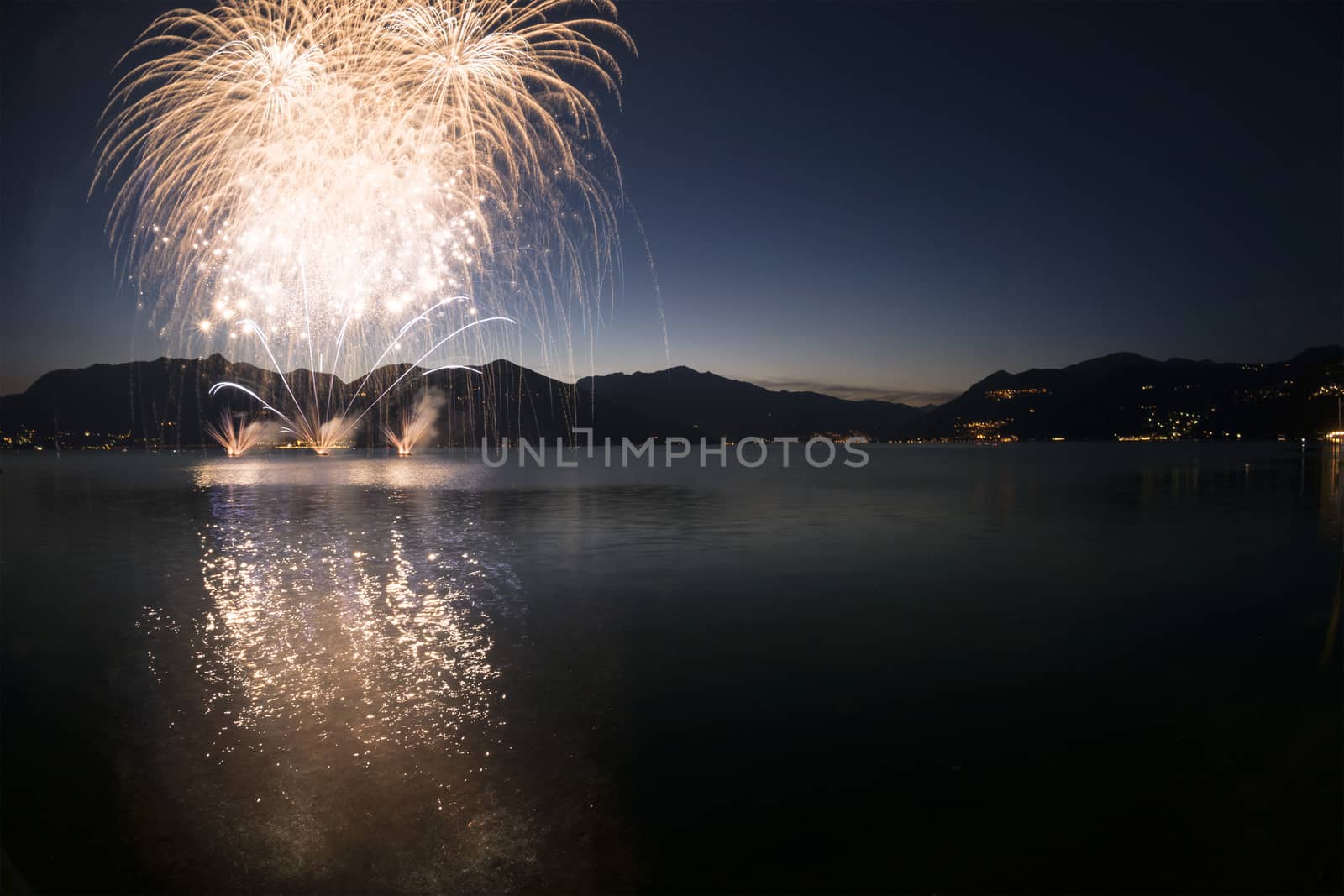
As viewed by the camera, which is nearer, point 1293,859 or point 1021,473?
point 1293,859

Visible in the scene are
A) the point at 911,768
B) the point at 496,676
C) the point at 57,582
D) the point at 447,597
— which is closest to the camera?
the point at 911,768

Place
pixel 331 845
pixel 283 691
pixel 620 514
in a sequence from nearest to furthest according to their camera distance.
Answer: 1. pixel 331 845
2. pixel 283 691
3. pixel 620 514

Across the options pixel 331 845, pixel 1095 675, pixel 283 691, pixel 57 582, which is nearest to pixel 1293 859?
pixel 1095 675

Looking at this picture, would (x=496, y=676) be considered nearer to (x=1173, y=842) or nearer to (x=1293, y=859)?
(x=1173, y=842)

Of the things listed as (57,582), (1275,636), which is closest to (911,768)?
(1275,636)

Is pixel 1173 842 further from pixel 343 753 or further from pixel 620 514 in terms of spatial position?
pixel 620 514

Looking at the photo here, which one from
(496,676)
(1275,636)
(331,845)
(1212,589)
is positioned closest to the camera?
(331,845)
